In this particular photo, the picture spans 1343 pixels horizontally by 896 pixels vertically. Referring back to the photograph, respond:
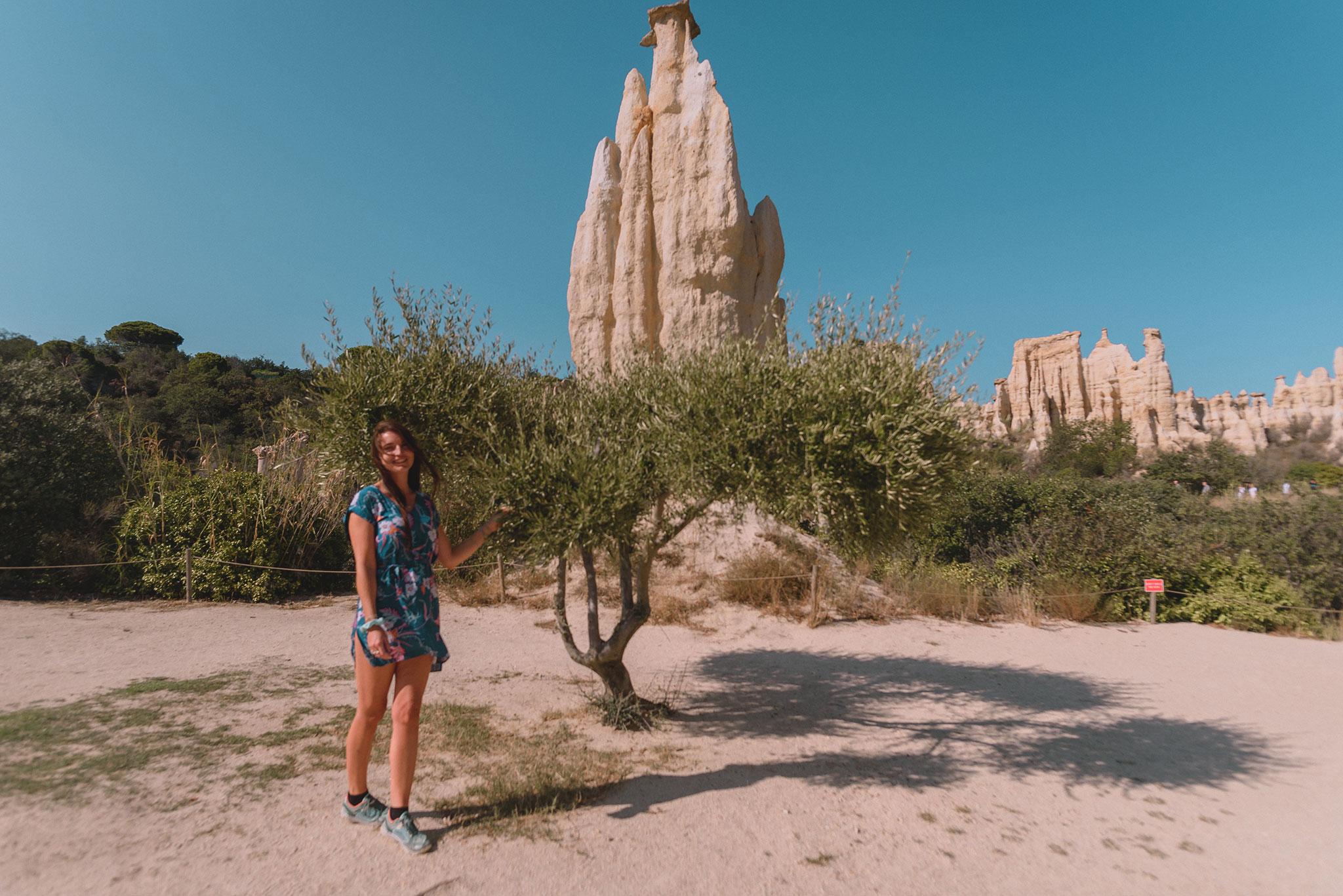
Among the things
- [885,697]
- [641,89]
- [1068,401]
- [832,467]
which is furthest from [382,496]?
[1068,401]

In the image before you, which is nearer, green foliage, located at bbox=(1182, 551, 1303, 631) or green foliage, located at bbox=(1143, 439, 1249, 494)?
green foliage, located at bbox=(1182, 551, 1303, 631)

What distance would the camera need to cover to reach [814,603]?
35.9ft

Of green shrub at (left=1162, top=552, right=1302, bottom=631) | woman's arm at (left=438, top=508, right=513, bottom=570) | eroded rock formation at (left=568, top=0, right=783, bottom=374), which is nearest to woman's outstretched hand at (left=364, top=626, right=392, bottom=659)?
woman's arm at (left=438, top=508, right=513, bottom=570)

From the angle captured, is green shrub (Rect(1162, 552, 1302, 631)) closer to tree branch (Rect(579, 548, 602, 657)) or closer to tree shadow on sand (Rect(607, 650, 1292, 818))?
tree shadow on sand (Rect(607, 650, 1292, 818))

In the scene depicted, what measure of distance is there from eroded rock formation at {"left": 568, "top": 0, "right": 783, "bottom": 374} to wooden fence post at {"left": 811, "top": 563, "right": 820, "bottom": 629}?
8181 millimetres

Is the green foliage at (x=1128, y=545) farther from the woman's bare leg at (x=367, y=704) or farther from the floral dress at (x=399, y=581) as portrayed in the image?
the woman's bare leg at (x=367, y=704)

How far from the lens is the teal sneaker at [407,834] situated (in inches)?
141

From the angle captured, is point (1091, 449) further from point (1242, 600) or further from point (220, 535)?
point (220, 535)

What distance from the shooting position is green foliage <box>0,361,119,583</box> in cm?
1054

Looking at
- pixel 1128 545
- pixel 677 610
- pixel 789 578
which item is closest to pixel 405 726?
pixel 677 610

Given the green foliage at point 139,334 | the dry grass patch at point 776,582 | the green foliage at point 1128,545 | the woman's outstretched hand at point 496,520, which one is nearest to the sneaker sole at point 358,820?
the woman's outstretched hand at point 496,520

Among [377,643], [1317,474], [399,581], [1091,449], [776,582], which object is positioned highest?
[1091,449]

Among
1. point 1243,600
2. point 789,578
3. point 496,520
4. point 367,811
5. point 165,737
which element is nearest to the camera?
point 367,811

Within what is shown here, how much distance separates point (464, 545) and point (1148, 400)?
58148 mm
